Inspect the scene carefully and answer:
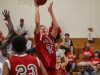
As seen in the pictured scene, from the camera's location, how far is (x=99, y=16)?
13.5 meters

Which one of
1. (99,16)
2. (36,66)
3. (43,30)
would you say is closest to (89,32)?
(99,16)

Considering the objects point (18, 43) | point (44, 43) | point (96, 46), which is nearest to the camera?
point (18, 43)

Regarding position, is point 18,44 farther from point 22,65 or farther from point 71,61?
point 71,61

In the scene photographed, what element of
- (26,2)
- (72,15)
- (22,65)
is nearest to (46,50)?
(22,65)

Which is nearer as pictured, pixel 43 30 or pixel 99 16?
pixel 43 30

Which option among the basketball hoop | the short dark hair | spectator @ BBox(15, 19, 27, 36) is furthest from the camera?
the basketball hoop

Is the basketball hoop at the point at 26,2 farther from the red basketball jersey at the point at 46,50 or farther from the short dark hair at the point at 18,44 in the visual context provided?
the short dark hair at the point at 18,44

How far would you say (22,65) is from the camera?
10.9ft

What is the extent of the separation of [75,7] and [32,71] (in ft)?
34.8

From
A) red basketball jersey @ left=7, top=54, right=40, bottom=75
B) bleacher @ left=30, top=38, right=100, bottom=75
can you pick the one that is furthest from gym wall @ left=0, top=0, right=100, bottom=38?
red basketball jersey @ left=7, top=54, right=40, bottom=75

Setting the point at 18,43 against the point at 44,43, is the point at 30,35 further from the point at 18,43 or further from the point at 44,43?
the point at 18,43

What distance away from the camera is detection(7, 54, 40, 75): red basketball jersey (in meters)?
3.32

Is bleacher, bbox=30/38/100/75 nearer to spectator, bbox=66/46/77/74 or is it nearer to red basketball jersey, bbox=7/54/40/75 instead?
spectator, bbox=66/46/77/74

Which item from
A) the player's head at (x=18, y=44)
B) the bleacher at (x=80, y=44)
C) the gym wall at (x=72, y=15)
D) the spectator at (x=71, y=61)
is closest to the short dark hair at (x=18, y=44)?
the player's head at (x=18, y=44)
